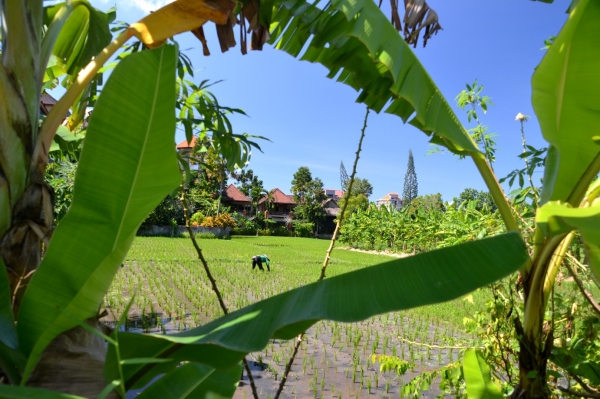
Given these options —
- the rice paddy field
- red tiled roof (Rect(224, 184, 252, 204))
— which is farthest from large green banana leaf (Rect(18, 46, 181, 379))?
red tiled roof (Rect(224, 184, 252, 204))

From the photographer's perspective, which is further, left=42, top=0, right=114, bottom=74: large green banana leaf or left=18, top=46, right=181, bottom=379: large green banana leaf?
left=42, top=0, right=114, bottom=74: large green banana leaf

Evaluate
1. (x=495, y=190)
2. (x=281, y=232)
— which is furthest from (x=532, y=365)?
(x=281, y=232)

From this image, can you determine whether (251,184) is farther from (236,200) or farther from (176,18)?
(176,18)

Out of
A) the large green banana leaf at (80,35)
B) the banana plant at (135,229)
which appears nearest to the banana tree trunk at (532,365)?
the banana plant at (135,229)

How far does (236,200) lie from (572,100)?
34.7 m

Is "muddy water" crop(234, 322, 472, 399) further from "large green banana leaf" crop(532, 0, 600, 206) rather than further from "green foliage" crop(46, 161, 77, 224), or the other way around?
"green foliage" crop(46, 161, 77, 224)

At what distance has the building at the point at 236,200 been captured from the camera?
113 ft

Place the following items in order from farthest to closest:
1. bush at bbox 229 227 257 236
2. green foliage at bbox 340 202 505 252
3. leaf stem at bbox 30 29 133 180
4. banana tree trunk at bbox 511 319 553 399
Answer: bush at bbox 229 227 257 236
green foliage at bbox 340 202 505 252
banana tree trunk at bbox 511 319 553 399
leaf stem at bbox 30 29 133 180

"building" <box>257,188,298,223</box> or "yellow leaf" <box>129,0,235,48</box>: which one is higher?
"building" <box>257,188,298,223</box>

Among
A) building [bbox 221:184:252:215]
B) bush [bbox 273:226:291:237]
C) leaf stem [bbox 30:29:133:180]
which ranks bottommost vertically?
leaf stem [bbox 30:29:133:180]

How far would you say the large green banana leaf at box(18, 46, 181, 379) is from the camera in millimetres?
623

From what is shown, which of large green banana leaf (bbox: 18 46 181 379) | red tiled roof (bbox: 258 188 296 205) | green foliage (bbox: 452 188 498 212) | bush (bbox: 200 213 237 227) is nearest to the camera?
large green banana leaf (bbox: 18 46 181 379)

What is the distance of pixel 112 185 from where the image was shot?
0.67 m

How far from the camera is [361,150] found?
126cm
